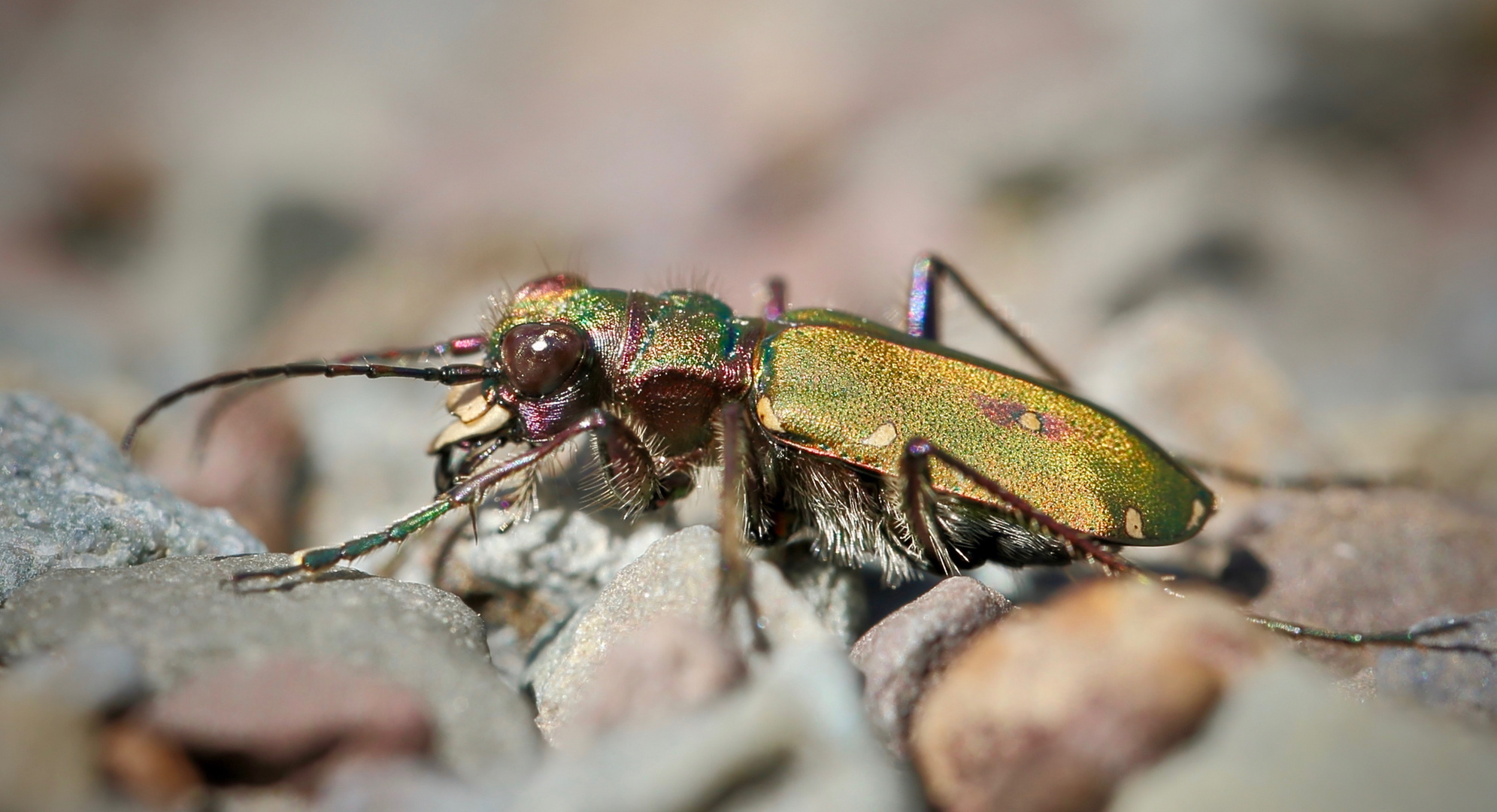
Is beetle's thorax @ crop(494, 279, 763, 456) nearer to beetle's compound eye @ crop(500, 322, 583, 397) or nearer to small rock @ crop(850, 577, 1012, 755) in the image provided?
beetle's compound eye @ crop(500, 322, 583, 397)

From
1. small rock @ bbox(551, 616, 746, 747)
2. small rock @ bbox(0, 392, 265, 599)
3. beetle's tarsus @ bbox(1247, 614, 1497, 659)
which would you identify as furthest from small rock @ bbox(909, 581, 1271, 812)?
small rock @ bbox(0, 392, 265, 599)

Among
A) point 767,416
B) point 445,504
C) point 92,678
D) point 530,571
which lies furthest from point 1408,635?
point 92,678

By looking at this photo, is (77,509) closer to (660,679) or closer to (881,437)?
(660,679)

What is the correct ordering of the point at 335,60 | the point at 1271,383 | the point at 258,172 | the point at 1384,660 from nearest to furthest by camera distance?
the point at 1384,660 < the point at 1271,383 < the point at 258,172 < the point at 335,60

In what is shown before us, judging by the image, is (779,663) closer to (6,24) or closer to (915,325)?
(915,325)

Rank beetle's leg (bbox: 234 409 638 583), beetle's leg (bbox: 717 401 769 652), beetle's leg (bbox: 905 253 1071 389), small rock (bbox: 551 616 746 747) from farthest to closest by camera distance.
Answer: beetle's leg (bbox: 905 253 1071 389), beetle's leg (bbox: 234 409 638 583), beetle's leg (bbox: 717 401 769 652), small rock (bbox: 551 616 746 747)

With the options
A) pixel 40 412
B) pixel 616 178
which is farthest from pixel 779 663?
pixel 616 178
